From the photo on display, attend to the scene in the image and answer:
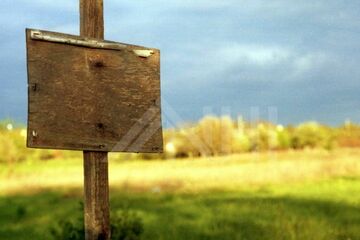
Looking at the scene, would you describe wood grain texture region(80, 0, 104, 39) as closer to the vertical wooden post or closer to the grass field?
the vertical wooden post

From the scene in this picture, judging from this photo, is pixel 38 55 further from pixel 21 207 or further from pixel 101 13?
pixel 21 207

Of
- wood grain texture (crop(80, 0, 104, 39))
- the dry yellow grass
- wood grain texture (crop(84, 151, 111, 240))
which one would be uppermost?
wood grain texture (crop(80, 0, 104, 39))

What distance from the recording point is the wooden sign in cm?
384

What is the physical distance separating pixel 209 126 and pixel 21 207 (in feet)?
46.1

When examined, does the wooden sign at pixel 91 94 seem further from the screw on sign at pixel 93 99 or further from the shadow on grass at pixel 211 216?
the shadow on grass at pixel 211 216

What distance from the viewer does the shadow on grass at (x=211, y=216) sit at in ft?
30.8

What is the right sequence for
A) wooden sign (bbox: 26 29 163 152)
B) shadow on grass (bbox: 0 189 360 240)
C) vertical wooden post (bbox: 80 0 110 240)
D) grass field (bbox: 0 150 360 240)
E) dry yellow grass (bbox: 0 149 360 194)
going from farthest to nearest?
dry yellow grass (bbox: 0 149 360 194)
grass field (bbox: 0 150 360 240)
shadow on grass (bbox: 0 189 360 240)
vertical wooden post (bbox: 80 0 110 240)
wooden sign (bbox: 26 29 163 152)

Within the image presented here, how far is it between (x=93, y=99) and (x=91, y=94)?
0.03 metres

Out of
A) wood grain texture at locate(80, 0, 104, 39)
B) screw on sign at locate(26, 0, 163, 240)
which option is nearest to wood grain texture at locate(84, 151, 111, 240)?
screw on sign at locate(26, 0, 163, 240)

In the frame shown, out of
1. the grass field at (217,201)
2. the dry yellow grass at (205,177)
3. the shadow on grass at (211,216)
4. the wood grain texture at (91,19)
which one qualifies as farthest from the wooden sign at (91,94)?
the dry yellow grass at (205,177)

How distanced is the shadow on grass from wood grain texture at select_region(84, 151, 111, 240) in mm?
5062

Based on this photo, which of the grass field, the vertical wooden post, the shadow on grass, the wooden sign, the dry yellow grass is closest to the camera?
the wooden sign

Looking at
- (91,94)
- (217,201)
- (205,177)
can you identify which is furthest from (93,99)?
(205,177)

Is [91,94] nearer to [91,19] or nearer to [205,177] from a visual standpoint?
[91,19]
